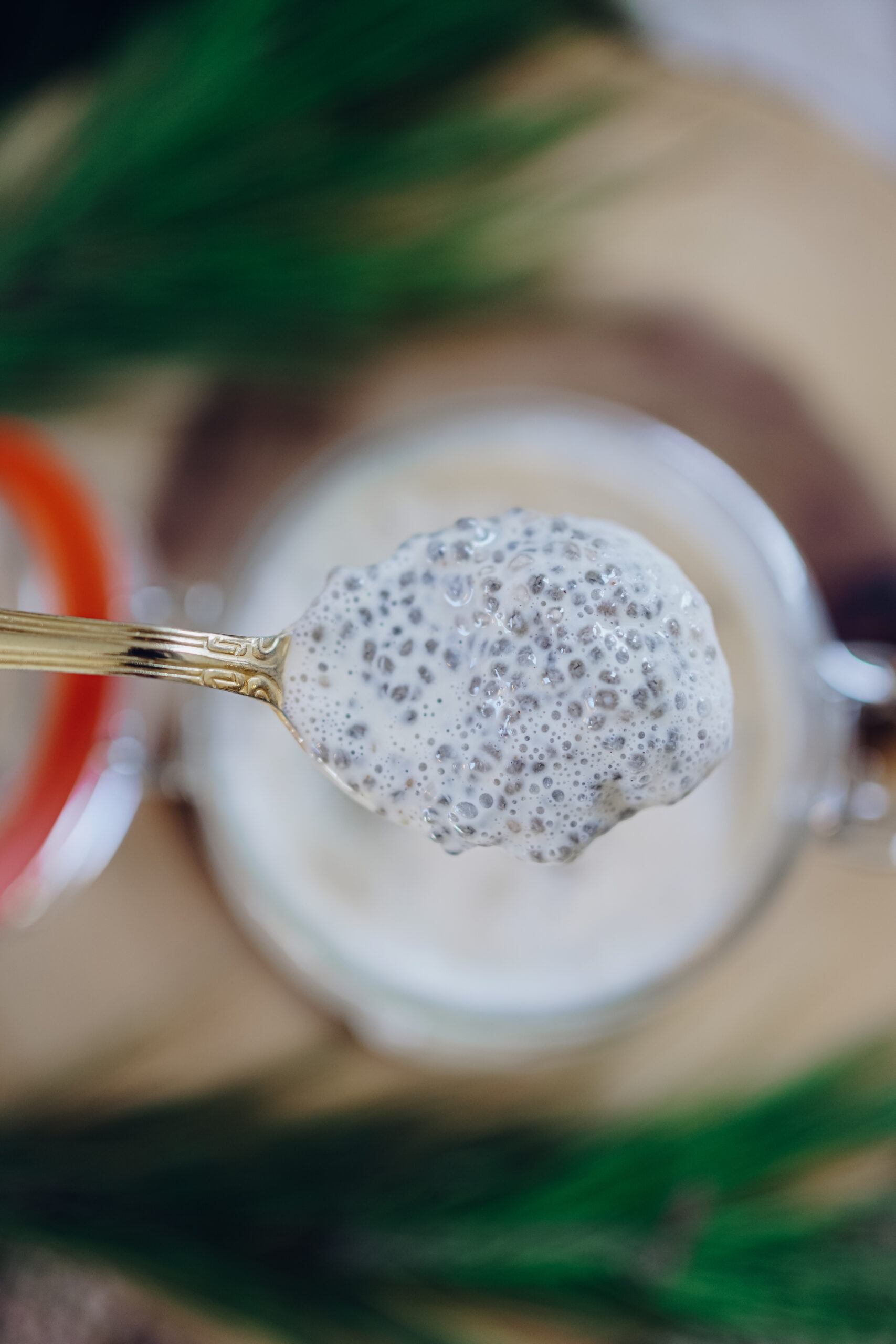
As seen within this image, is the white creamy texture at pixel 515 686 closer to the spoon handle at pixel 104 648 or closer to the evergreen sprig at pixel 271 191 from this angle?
the spoon handle at pixel 104 648

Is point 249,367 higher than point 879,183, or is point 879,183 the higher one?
point 879,183

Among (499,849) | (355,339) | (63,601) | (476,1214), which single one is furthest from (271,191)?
(476,1214)

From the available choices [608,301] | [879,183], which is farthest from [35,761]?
[879,183]

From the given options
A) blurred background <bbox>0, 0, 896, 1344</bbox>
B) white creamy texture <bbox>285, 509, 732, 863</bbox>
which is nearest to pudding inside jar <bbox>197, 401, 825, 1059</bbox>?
blurred background <bbox>0, 0, 896, 1344</bbox>

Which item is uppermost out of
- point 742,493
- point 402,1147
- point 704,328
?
point 704,328

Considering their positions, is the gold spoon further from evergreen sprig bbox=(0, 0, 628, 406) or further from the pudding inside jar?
evergreen sprig bbox=(0, 0, 628, 406)

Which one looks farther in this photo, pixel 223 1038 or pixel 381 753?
pixel 223 1038

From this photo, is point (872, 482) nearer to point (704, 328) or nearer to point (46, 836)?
point (704, 328)
